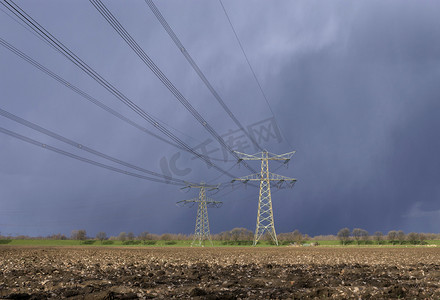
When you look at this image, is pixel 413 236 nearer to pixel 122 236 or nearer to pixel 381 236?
pixel 381 236

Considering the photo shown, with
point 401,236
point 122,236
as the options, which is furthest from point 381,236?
point 122,236

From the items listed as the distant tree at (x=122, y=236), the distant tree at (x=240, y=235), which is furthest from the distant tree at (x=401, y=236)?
the distant tree at (x=122, y=236)

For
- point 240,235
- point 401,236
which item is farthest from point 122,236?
point 401,236

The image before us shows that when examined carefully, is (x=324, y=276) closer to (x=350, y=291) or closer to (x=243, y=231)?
(x=350, y=291)

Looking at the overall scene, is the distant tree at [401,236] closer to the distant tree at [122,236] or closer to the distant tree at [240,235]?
the distant tree at [240,235]

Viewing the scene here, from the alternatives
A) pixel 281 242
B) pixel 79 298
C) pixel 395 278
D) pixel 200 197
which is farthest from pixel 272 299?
pixel 281 242

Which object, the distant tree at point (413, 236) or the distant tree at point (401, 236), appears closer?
the distant tree at point (413, 236)

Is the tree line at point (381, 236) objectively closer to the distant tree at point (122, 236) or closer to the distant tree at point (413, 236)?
the distant tree at point (413, 236)

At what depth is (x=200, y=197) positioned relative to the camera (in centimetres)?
9188

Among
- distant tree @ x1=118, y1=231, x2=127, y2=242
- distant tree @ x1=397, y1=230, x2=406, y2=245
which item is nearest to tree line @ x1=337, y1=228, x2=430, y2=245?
distant tree @ x1=397, y1=230, x2=406, y2=245

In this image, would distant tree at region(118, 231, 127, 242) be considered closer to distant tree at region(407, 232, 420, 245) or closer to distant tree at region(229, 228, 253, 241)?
distant tree at region(229, 228, 253, 241)

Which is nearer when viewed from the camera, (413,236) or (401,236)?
(413,236)

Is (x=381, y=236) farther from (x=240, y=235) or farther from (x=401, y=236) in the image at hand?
(x=240, y=235)

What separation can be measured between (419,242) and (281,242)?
3892cm
